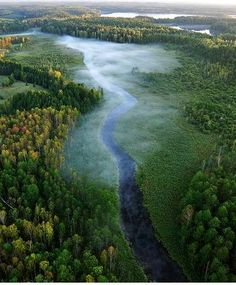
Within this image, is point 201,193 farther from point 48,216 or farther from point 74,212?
point 48,216

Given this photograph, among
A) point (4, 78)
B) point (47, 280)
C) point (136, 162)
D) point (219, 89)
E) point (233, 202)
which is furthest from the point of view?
point (4, 78)

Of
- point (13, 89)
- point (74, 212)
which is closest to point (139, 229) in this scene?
point (74, 212)

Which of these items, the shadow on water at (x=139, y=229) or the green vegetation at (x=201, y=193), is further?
the shadow on water at (x=139, y=229)

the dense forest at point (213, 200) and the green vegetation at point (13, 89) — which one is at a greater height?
the green vegetation at point (13, 89)

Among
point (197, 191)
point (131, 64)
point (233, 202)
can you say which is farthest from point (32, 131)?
point (131, 64)

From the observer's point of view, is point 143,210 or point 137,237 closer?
point 137,237

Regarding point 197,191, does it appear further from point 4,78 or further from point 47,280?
point 4,78

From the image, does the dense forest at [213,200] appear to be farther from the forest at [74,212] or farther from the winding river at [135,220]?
the winding river at [135,220]

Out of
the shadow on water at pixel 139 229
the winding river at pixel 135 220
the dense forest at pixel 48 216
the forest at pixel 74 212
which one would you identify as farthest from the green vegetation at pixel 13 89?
the shadow on water at pixel 139 229
